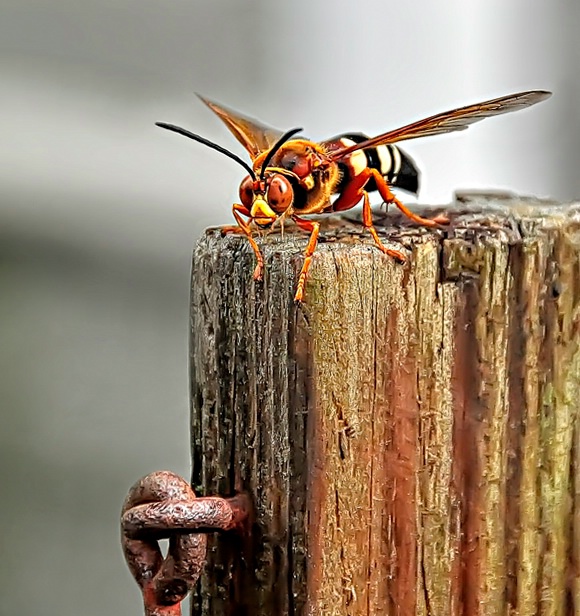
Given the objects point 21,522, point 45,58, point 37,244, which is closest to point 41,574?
point 21,522

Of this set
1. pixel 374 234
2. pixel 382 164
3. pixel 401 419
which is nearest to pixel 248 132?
pixel 382 164

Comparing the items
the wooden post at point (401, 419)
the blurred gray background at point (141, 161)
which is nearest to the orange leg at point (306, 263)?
the wooden post at point (401, 419)

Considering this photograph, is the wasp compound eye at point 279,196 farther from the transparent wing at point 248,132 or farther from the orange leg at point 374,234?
the transparent wing at point 248,132

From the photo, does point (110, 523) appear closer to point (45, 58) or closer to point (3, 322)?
point (3, 322)

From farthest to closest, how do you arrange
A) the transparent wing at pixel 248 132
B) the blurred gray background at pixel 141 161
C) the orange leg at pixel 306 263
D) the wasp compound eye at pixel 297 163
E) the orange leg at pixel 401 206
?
the blurred gray background at pixel 141 161 → the transparent wing at pixel 248 132 → the wasp compound eye at pixel 297 163 → the orange leg at pixel 401 206 → the orange leg at pixel 306 263

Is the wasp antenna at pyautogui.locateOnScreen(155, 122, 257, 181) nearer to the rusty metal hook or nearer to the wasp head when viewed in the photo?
the wasp head
